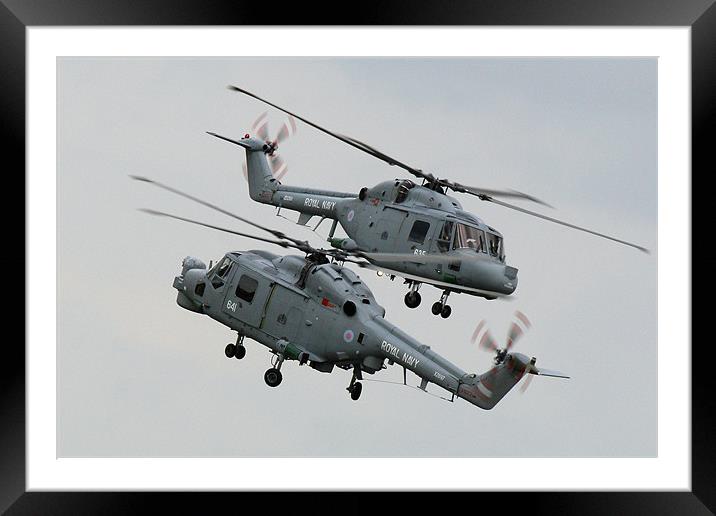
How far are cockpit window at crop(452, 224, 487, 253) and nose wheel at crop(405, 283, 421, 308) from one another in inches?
41.3

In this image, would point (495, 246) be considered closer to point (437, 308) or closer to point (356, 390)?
point (437, 308)

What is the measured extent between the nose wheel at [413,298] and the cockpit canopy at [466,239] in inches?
35.2

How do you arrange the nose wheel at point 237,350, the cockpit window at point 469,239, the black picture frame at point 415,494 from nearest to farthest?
1. the black picture frame at point 415,494
2. the cockpit window at point 469,239
3. the nose wheel at point 237,350

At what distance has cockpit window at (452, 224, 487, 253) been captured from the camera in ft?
58.2

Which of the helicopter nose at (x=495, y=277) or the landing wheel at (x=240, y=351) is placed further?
the landing wheel at (x=240, y=351)

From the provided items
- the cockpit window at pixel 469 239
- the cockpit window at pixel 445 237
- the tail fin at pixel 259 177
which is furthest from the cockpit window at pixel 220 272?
the cockpit window at pixel 469 239

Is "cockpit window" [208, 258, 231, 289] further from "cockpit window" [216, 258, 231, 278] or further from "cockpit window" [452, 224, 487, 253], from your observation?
"cockpit window" [452, 224, 487, 253]

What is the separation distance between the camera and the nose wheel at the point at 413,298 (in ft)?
60.5

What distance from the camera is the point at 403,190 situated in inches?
729

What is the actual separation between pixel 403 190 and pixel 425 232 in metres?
0.83

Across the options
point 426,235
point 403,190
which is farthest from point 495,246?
point 403,190

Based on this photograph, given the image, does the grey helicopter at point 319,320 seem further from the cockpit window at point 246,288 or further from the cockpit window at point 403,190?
the cockpit window at point 403,190
